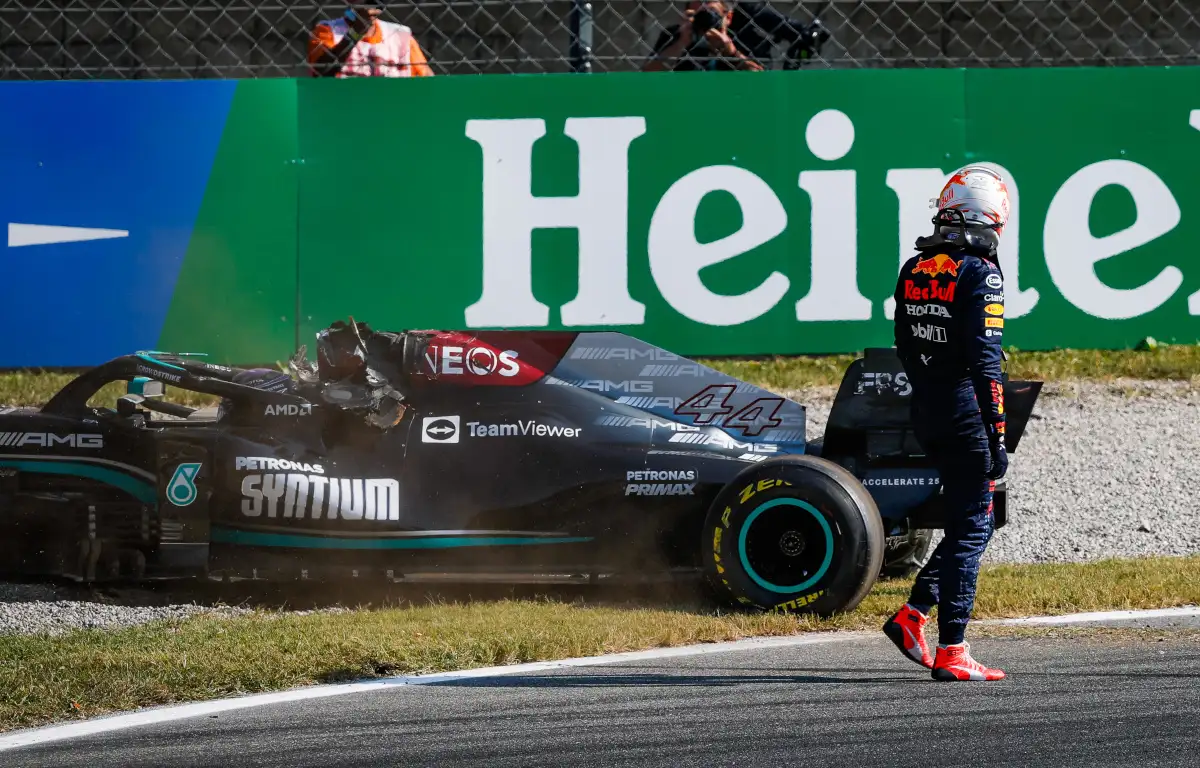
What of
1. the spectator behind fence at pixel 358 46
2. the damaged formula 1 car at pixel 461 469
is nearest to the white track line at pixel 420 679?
the damaged formula 1 car at pixel 461 469

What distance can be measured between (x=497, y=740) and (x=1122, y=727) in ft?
5.72

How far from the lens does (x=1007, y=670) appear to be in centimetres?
533

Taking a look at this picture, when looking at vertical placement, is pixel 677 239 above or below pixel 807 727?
above

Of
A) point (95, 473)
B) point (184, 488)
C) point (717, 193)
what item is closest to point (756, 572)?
point (184, 488)

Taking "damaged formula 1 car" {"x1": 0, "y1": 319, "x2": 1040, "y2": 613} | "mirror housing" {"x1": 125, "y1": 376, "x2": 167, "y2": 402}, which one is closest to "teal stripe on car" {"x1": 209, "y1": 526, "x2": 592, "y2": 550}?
"damaged formula 1 car" {"x1": 0, "y1": 319, "x2": 1040, "y2": 613}

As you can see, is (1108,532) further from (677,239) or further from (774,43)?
(774,43)

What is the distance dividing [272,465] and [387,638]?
115cm

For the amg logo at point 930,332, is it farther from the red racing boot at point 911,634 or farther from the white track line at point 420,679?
the white track line at point 420,679

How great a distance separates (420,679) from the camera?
17.6 ft

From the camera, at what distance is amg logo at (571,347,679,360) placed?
6.76 meters

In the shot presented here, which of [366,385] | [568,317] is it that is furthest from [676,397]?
[568,317]

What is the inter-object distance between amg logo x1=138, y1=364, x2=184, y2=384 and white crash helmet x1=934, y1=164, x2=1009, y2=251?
323cm

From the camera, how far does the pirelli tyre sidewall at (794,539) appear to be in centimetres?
610

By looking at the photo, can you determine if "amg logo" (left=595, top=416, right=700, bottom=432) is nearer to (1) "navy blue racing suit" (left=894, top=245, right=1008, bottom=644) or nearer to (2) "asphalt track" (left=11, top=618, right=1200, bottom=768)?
(2) "asphalt track" (left=11, top=618, right=1200, bottom=768)
